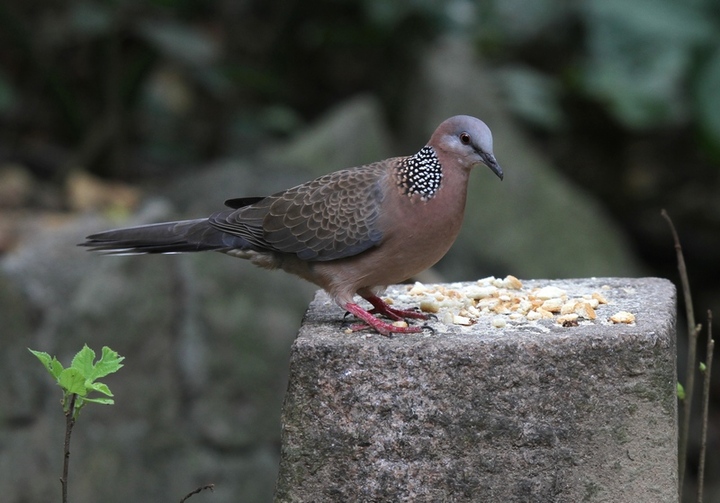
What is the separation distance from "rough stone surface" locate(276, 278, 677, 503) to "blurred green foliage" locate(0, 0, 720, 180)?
5478 mm

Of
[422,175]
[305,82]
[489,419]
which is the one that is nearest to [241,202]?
[422,175]

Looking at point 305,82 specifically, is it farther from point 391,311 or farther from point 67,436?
point 67,436

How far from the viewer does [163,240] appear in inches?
162

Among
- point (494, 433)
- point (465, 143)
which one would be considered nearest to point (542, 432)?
point (494, 433)

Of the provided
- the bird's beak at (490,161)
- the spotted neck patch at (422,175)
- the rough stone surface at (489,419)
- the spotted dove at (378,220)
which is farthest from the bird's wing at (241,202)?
the rough stone surface at (489,419)

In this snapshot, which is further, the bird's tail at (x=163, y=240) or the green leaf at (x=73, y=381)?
the bird's tail at (x=163, y=240)

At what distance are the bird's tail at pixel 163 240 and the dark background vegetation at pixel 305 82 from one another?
3.82 metres

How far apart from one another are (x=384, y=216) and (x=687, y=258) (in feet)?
24.7

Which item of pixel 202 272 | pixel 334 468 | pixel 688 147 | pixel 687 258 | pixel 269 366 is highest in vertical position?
pixel 688 147

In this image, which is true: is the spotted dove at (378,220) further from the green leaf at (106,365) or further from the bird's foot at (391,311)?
the green leaf at (106,365)

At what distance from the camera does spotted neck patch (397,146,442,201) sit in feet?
12.3

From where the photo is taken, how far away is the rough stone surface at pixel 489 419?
3.05 m

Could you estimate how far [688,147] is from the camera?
1092 cm

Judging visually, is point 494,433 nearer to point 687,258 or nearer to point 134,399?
point 134,399
